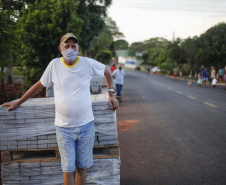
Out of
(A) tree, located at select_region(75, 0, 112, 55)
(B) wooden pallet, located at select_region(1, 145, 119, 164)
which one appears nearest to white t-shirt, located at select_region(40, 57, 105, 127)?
(B) wooden pallet, located at select_region(1, 145, 119, 164)

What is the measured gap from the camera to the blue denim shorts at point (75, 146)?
115 inches

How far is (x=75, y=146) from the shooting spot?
303 centimetres

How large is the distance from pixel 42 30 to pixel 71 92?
769 cm

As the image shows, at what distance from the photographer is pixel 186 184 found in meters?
3.87

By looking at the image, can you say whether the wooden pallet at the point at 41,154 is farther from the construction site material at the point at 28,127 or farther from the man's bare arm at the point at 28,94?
the man's bare arm at the point at 28,94

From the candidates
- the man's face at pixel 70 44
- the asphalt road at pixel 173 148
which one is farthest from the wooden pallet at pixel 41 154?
the man's face at pixel 70 44

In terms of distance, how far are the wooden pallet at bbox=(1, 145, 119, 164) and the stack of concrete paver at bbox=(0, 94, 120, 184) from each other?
0.13 ft

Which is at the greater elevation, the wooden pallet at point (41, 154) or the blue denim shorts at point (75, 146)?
the blue denim shorts at point (75, 146)

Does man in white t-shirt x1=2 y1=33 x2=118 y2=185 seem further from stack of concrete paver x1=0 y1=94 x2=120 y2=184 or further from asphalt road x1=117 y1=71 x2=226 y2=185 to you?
asphalt road x1=117 y1=71 x2=226 y2=185

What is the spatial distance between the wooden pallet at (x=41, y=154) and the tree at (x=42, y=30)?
684 cm

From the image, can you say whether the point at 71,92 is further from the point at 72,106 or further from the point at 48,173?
the point at 48,173

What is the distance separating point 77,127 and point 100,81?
25.5 ft

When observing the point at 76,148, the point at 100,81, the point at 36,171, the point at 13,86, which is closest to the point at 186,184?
the point at 76,148

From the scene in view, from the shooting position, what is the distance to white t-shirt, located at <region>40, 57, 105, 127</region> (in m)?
2.89
